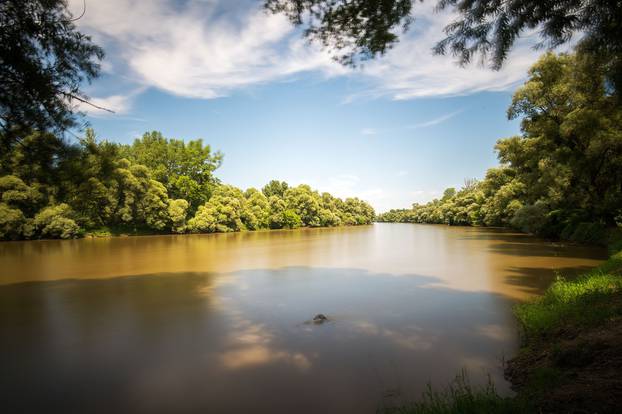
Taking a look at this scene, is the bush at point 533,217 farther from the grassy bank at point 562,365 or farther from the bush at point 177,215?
the bush at point 177,215

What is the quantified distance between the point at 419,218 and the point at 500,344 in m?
119

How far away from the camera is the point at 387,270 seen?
15.9 metres

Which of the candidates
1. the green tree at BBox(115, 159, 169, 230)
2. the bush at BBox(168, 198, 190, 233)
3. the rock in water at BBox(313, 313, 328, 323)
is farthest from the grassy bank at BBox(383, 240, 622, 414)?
the bush at BBox(168, 198, 190, 233)

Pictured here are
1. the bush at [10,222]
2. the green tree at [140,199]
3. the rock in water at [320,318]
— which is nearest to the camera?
the rock in water at [320,318]

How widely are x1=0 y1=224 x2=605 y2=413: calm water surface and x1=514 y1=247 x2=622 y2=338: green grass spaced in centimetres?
53

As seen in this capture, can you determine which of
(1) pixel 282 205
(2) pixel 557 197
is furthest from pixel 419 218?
(2) pixel 557 197

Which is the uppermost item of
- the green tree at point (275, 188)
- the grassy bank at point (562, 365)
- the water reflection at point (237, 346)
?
the green tree at point (275, 188)

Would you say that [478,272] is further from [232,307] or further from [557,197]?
[557,197]

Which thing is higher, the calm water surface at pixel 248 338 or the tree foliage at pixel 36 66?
the tree foliage at pixel 36 66

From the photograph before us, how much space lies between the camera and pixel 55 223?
3353 centimetres

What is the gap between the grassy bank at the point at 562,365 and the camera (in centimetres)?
315

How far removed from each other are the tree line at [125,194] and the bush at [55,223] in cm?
8

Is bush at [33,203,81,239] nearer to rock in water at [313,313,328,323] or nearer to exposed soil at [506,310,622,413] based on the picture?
rock in water at [313,313,328,323]

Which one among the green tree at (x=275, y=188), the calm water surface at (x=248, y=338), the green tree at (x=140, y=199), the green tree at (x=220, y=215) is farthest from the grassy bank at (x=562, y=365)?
the green tree at (x=275, y=188)
